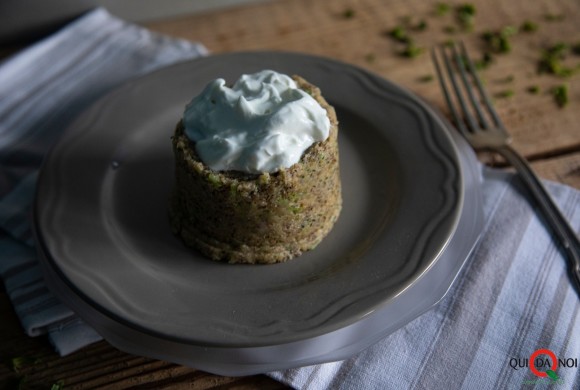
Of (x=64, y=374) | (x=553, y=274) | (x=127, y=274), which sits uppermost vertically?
(x=127, y=274)

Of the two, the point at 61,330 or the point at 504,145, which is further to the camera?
the point at 504,145

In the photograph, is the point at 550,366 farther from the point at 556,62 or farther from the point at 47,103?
the point at 47,103

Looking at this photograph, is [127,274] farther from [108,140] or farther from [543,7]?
[543,7]

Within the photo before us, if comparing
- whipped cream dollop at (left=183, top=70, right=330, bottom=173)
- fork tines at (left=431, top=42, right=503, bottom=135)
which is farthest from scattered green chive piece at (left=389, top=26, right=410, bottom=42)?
whipped cream dollop at (left=183, top=70, right=330, bottom=173)

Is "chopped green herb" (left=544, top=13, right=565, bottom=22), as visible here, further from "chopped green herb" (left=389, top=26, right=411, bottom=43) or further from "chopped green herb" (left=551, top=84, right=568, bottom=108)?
"chopped green herb" (left=389, top=26, right=411, bottom=43)

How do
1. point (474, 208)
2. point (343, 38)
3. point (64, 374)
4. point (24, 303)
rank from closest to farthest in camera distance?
1. point (64, 374)
2. point (24, 303)
3. point (474, 208)
4. point (343, 38)

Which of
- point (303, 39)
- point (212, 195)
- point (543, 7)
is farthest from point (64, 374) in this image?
point (543, 7)

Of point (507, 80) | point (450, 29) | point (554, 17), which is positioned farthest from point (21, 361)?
point (554, 17)
